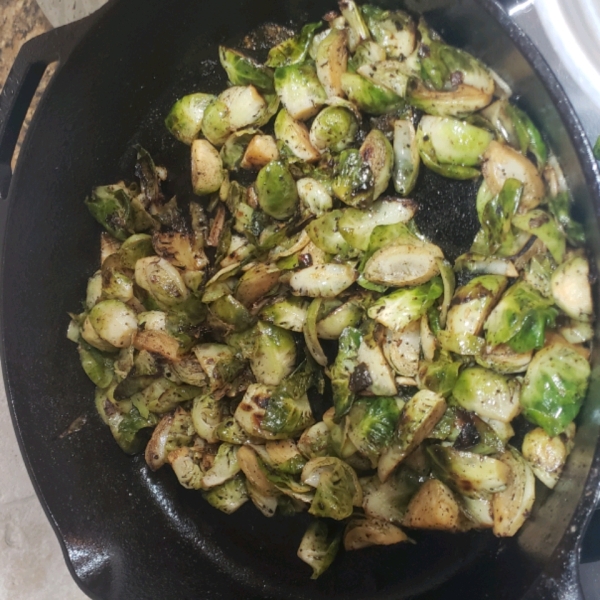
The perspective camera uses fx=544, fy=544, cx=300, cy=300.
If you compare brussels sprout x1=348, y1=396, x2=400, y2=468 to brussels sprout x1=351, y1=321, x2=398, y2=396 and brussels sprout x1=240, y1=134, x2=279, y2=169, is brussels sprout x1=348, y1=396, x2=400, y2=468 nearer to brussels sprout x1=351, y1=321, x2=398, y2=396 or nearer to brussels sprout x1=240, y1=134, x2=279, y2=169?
brussels sprout x1=351, y1=321, x2=398, y2=396

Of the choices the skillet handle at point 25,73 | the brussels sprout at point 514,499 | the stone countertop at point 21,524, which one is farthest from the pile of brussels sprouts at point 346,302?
the stone countertop at point 21,524

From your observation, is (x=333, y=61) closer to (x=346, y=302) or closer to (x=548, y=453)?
(x=346, y=302)

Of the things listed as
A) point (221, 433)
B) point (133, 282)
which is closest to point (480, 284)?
point (221, 433)

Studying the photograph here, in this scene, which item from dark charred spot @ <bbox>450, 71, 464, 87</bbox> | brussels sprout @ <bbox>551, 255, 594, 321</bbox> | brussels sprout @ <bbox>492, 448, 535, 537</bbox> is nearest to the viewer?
brussels sprout @ <bbox>551, 255, 594, 321</bbox>

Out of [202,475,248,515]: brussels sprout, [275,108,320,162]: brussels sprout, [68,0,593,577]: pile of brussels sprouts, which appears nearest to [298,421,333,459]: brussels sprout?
[68,0,593,577]: pile of brussels sprouts

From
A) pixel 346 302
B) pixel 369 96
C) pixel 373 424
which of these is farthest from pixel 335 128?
pixel 373 424

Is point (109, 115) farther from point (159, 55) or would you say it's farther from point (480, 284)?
point (480, 284)

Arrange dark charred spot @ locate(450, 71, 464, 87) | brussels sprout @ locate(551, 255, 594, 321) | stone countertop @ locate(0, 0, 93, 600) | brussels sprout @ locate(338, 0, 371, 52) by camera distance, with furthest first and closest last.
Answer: stone countertop @ locate(0, 0, 93, 600)
brussels sprout @ locate(338, 0, 371, 52)
dark charred spot @ locate(450, 71, 464, 87)
brussels sprout @ locate(551, 255, 594, 321)
